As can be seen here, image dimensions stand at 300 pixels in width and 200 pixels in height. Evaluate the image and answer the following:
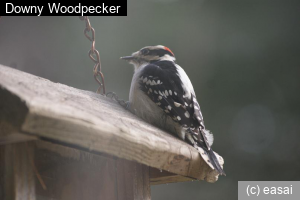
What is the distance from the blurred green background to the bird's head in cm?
243

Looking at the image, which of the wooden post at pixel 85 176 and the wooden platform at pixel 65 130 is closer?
the wooden platform at pixel 65 130

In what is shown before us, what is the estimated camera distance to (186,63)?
536cm

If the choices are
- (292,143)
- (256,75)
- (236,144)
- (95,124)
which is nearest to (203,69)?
(256,75)

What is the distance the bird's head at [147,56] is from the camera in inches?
100

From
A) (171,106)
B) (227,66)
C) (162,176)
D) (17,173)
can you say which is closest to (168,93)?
(171,106)

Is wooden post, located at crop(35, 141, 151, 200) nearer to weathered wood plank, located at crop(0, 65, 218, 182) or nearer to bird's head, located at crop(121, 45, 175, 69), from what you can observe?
weathered wood plank, located at crop(0, 65, 218, 182)

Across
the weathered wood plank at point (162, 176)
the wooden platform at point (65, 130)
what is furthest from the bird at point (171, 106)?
the wooden platform at point (65, 130)

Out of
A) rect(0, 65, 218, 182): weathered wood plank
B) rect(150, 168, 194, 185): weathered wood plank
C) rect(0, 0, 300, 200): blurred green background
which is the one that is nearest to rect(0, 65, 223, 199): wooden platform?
rect(0, 65, 218, 182): weathered wood plank

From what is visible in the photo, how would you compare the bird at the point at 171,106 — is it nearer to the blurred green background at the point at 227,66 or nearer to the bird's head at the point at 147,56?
the bird's head at the point at 147,56

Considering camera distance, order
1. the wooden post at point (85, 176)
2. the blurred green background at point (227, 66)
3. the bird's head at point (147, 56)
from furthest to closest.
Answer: the blurred green background at point (227, 66)
the bird's head at point (147, 56)
the wooden post at point (85, 176)

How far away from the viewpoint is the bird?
1794 millimetres

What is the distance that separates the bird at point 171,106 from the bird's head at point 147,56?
0.34 metres

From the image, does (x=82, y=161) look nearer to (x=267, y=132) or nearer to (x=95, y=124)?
(x=95, y=124)

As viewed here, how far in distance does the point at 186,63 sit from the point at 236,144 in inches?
46.1
